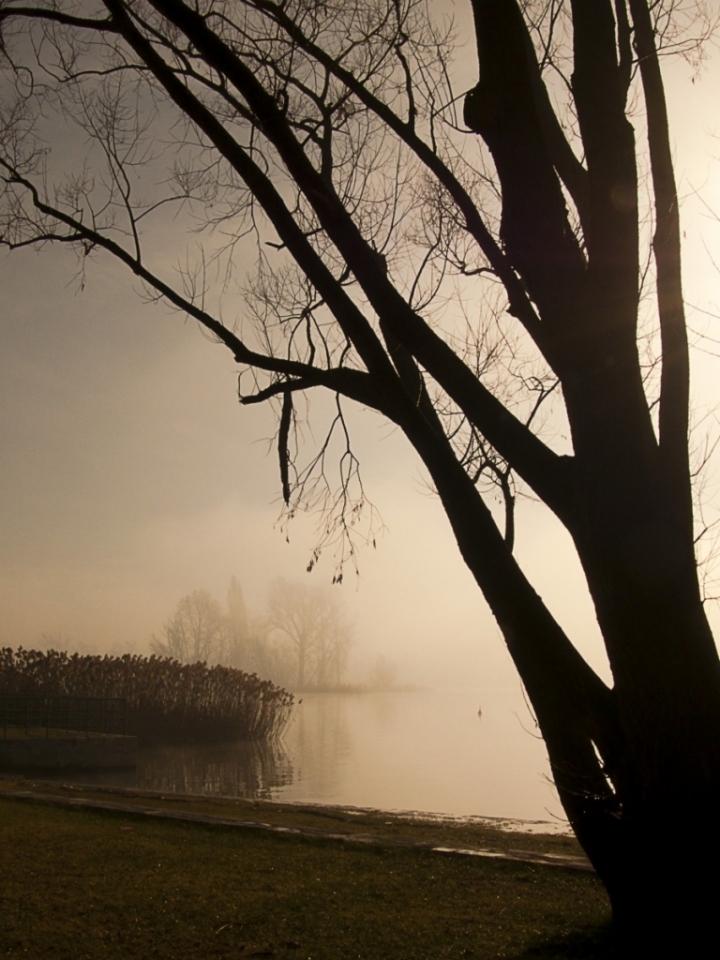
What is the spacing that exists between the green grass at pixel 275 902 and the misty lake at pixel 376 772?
17.0 feet

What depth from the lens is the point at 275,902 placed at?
5.20 m

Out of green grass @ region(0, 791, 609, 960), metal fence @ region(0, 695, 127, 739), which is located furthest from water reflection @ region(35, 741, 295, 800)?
green grass @ region(0, 791, 609, 960)

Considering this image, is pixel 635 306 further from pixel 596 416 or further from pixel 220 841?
pixel 220 841

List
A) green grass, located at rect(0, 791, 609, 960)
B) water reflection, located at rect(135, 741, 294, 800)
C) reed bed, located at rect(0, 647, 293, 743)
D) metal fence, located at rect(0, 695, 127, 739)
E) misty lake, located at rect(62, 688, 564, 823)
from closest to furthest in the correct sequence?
1. green grass, located at rect(0, 791, 609, 960)
2. misty lake, located at rect(62, 688, 564, 823)
3. water reflection, located at rect(135, 741, 294, 800)
4. metal fence, located at rect(0, 695, 127, 739)
5. reed bed, located at rect(0, 647, 293, 743)

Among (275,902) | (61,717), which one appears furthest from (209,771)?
(275,902)

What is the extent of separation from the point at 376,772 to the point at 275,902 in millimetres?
16493

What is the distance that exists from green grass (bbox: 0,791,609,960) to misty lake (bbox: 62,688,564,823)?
5179mm

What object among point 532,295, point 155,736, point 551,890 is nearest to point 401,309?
point 532,295

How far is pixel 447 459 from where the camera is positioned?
3.79m

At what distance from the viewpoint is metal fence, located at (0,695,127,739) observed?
69.3 feet

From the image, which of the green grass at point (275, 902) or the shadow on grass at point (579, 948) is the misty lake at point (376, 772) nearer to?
the green grass at point (275, 902)

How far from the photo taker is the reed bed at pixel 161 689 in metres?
26.3

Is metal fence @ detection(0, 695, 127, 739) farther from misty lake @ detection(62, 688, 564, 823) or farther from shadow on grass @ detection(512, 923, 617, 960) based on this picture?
shadow on grass @ detection(512, 923, 617, 960)

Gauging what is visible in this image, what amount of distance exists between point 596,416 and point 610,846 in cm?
165
